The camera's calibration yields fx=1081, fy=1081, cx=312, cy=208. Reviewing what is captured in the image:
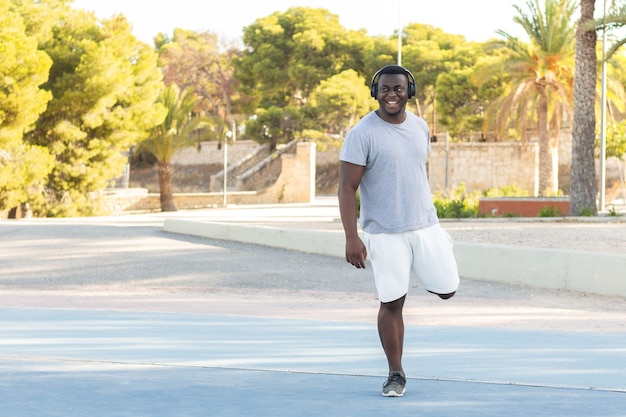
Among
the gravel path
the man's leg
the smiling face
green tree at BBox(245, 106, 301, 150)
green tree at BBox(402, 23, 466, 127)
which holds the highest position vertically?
green tree at BBox(402, 23, 466, 127)

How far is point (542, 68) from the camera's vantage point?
1597 inches

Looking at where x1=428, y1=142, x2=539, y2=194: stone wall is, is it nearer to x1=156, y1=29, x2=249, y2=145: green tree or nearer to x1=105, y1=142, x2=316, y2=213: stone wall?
x1=105, y1=142, x2=316, y2=213: stone wall

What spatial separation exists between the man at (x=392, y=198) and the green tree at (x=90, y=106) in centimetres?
3600

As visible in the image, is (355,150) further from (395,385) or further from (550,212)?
(550,212)

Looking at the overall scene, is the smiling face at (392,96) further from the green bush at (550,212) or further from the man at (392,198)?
the green bush at (550,212)

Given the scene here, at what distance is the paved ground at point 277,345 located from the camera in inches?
211

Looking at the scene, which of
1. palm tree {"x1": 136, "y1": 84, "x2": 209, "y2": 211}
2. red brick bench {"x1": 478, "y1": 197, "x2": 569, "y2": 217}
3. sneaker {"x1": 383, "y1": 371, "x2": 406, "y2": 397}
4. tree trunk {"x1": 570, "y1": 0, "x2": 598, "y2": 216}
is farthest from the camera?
palm tree {"x1": 136, "y1": 84, "x2": 209, "y2": 211}

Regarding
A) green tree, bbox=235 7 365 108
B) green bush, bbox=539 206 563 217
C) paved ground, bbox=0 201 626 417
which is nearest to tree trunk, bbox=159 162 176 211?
green tree, bbox=235 7 365 108

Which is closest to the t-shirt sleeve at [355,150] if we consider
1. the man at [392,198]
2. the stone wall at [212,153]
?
the man at [392,198]

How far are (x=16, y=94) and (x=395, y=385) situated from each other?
3266 cm

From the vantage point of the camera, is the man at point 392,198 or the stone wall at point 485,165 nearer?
the man at point 392,198

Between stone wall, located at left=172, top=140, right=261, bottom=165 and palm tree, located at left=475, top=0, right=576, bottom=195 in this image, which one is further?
stone wall, located at left=172, top=140, right=261, bottom=165

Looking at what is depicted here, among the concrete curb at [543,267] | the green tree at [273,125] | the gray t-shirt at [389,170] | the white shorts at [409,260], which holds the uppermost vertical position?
the green tree at [273,125]

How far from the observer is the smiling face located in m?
5.33
